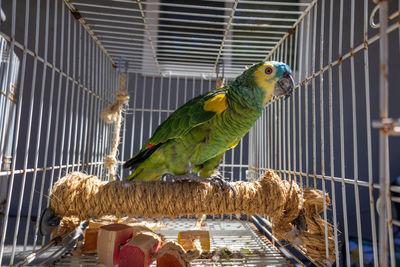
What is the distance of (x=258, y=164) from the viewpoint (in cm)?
161

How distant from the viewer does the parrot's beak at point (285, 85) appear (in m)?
1.05

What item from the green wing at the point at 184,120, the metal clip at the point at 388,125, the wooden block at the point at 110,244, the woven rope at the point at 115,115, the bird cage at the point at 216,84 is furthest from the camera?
the woven rope at the point at 115,115

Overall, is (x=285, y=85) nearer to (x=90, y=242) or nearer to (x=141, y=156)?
(x=141, y=156)

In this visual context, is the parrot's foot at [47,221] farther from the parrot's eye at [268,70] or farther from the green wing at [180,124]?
the parrot's eye at [268,70]

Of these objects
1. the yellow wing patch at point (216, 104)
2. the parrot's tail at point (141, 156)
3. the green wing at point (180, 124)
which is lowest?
the parrot's tail at point (141, 156)

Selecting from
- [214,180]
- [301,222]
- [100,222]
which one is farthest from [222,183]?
[100,222]

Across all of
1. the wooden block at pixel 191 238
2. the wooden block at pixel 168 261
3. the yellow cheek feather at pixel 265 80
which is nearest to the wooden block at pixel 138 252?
the wooden block at pixel 168 261

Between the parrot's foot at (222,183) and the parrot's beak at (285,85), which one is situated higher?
the parrot's beak at (285,85)

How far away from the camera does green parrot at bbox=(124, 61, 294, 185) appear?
1.08m

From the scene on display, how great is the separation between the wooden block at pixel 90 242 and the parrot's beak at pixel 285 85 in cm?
92

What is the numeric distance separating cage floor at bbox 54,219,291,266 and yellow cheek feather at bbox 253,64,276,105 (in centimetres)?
64

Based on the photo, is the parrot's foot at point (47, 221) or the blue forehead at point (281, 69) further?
the blue forehead at point (281, 69)

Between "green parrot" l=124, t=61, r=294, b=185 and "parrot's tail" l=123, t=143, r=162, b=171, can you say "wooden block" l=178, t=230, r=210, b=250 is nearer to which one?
"green parrot" l=124, t=61, r=294, b=185

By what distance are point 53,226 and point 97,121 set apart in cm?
78
